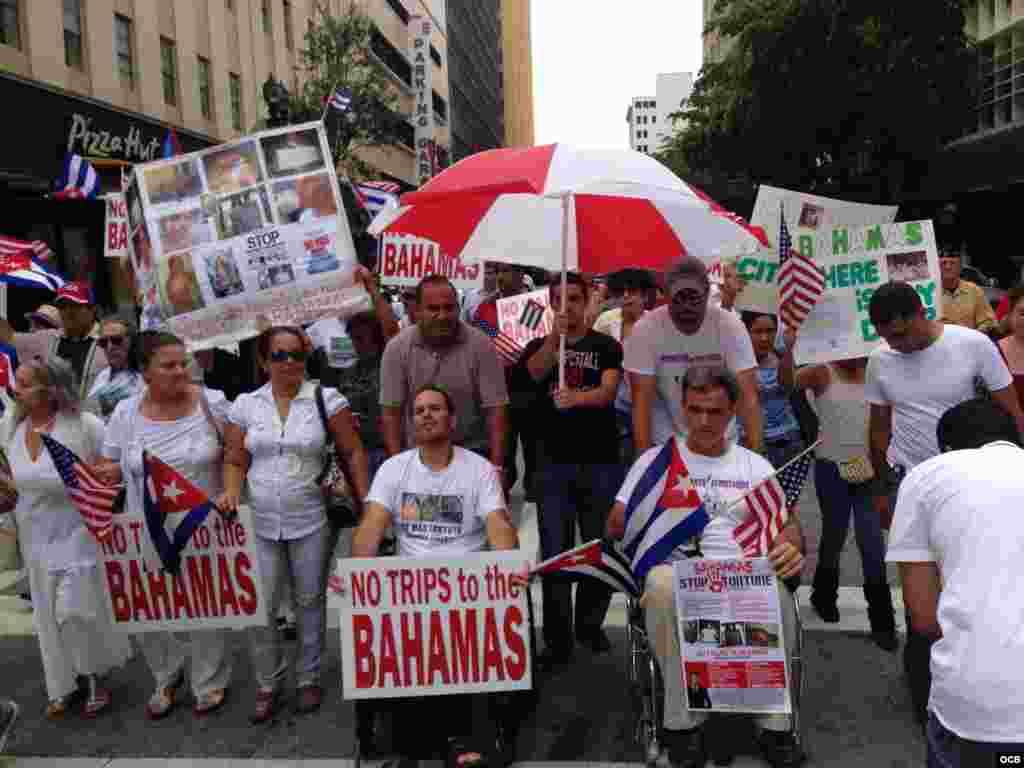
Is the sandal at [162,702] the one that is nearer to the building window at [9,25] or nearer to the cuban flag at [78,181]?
the cuban flag at [78,181]

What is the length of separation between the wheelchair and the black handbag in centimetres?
133

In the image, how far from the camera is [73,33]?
1825 cm

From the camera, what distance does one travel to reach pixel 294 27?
3098 centimetres

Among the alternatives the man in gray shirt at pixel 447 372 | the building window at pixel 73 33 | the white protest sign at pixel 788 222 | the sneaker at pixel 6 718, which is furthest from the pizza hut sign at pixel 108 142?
the sneaker at pixel 6 718

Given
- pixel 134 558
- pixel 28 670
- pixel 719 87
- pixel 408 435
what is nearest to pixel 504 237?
pixel 408 435

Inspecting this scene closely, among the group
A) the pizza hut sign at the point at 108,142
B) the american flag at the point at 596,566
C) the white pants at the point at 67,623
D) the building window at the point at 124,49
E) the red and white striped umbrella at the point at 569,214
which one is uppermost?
the building window at the point at 124,49

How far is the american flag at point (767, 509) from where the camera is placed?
3697 millimetres

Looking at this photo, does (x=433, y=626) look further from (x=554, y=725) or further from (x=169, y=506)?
(x=169, y=506)

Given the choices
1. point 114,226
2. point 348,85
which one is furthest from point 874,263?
point 348,85

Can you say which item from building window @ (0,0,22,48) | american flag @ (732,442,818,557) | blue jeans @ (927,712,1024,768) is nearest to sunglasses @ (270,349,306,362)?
american flag @ (732,442,818,557)

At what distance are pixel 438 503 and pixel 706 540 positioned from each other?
3.71 ft

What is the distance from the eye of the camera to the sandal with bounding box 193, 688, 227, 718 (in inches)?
176

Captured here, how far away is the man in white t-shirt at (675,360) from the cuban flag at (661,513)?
2.05 ft

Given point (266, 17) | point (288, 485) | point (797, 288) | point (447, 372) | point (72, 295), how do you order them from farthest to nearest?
point (266, 17)
point (72, 295)
point (797, 288)
point (447, 372)
point (288, 485)
